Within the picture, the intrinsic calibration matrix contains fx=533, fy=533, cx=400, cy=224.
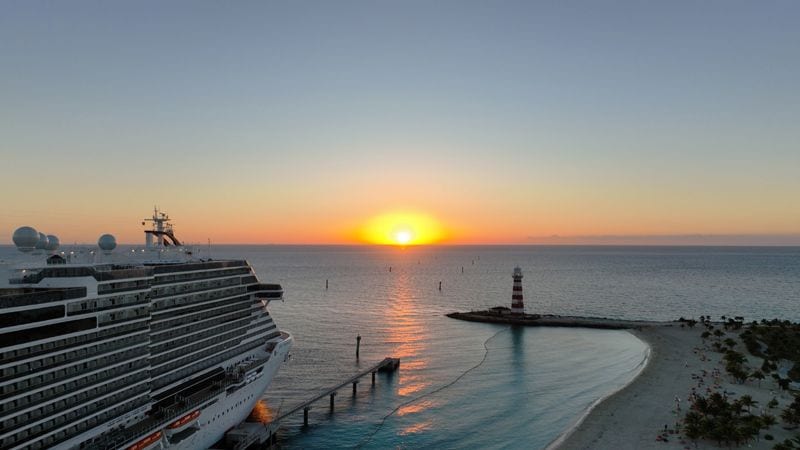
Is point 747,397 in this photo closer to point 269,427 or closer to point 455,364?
point 455,364

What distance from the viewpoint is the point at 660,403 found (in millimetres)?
46562

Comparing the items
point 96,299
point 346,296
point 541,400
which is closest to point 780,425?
point 541,400

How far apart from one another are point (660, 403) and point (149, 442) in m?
40.6

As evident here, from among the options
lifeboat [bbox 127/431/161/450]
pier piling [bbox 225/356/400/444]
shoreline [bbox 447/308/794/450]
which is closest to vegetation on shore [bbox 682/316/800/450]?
shoreline [bbox 447/308/794/450]

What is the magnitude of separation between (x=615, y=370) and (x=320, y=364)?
33.5m

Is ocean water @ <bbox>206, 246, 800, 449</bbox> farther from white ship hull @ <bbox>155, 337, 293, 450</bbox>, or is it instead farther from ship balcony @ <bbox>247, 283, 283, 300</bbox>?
ship balcony @ <bbox>247, 283, 283, 300</bbox>

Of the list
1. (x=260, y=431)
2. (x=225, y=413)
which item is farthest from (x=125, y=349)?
(x=260, y=431)

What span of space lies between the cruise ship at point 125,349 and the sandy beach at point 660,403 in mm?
24804

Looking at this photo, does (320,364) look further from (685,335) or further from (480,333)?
(685,335)

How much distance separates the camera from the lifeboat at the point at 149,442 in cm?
2784

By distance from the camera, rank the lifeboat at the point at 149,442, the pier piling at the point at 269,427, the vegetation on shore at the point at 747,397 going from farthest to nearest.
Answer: the vegetation on shore at the point at 747,397
the pier piling at the point at 269,427
the lifeboat at the point at 149,442

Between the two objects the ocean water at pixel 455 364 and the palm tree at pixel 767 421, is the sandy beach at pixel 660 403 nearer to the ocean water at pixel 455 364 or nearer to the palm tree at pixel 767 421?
the palm tree at pixel 767 421

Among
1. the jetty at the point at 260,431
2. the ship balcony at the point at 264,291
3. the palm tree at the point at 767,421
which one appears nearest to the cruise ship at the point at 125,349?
the ship balcony at the point at 264,291

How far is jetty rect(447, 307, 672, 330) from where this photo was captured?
87625 millimetres
